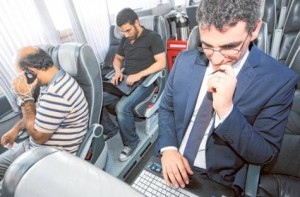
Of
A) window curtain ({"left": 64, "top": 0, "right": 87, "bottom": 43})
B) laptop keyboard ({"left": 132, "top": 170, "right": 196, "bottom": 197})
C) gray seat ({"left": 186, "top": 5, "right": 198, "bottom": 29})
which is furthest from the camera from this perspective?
gray seat ({"left": 186, "top": 5, "right": 198, "bottom": 29})

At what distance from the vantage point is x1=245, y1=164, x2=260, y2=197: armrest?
782 millimetres

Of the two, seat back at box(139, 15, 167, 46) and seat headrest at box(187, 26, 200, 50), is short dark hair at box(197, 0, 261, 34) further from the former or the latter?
seat back at box(139, 15, 167, 46)

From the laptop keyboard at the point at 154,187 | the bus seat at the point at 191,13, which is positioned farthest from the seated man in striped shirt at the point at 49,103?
the bus seat at the point at 191,13

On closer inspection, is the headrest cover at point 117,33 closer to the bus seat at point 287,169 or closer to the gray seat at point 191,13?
the gray seat at point 191,13

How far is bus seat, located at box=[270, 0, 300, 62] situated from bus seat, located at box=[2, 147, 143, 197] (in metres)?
1.98

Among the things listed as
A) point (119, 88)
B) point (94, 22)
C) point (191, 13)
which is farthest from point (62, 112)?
point (191, 13)

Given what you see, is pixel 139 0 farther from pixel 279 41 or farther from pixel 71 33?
pixel 279 41

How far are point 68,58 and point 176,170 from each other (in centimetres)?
100

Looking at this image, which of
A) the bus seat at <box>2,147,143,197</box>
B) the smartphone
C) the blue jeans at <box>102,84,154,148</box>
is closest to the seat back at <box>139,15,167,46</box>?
the blue jeans at <box>102,84,154,148</box>

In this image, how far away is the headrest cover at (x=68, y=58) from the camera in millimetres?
1317

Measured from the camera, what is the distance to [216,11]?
70cm

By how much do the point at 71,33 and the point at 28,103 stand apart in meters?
1.20

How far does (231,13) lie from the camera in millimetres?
685

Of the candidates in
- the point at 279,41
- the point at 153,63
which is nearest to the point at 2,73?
the point at 153,63
